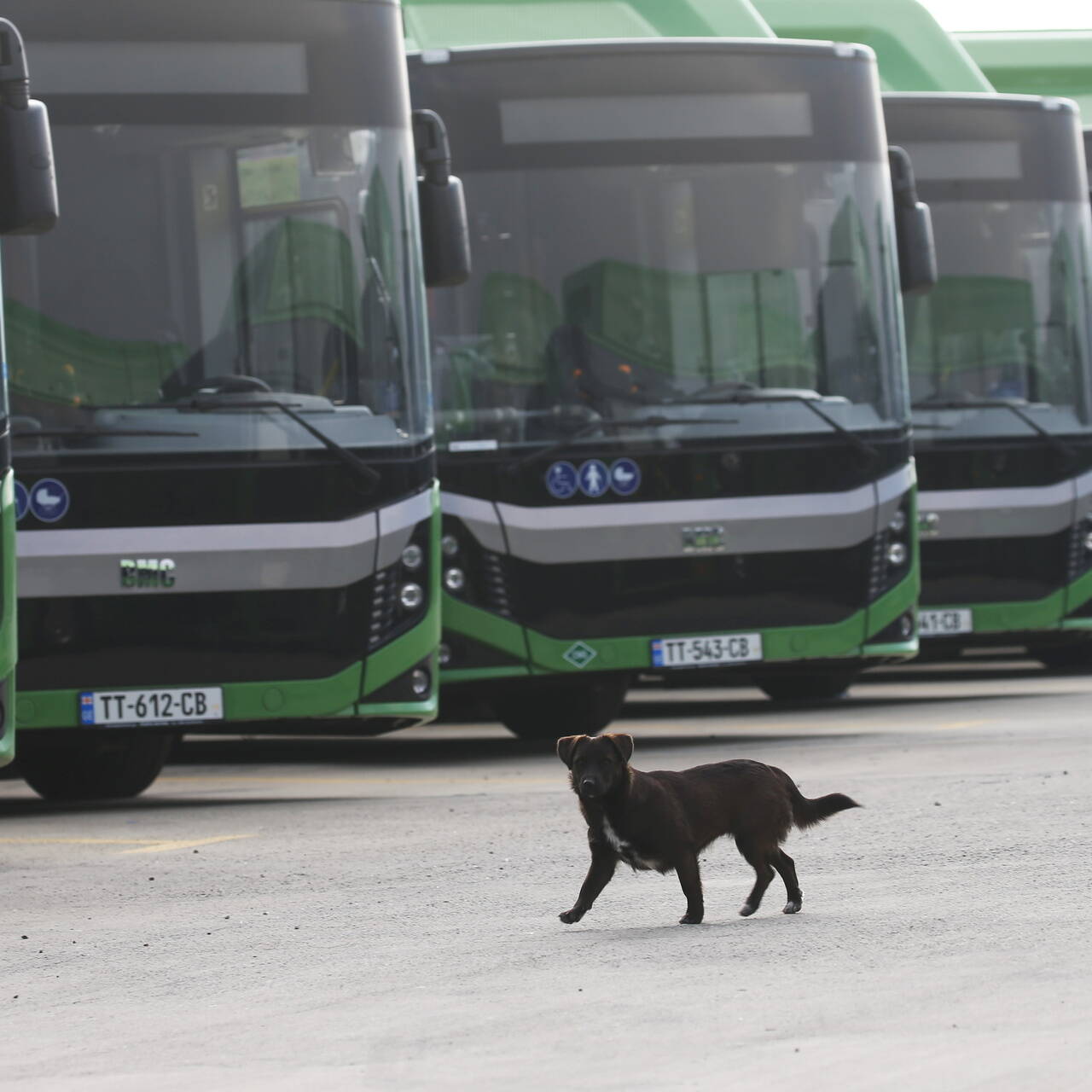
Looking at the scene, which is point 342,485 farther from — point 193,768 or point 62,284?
point 193,768

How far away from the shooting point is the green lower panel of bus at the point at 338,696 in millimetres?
12141

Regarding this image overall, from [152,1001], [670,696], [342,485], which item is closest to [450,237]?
[342,485]

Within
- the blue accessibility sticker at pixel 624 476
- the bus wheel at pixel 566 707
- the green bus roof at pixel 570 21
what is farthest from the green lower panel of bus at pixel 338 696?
the green bus roof at pixel 570 21

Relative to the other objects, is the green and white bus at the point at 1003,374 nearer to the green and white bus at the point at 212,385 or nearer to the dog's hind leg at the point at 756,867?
the green and white bus at the point at 212,385

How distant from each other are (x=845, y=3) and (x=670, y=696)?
5327 mm

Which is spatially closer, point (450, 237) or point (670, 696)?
point (450, 237)

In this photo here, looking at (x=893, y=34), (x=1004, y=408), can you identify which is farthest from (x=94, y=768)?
(x=893, y=34)

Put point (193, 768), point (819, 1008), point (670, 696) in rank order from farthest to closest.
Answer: point (670, 696) → point (193, 768) → point (819, 1008)

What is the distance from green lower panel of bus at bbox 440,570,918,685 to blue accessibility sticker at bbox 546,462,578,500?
0.69m

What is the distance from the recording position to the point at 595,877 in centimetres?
782

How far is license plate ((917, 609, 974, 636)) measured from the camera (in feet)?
61.1

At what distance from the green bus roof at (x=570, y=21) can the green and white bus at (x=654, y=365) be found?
1.61 feet

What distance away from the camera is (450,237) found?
44.0 feet

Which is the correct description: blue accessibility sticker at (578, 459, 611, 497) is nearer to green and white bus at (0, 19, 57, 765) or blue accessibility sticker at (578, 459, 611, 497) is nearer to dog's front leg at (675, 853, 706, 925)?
green and white bus at (0, 19, 57, 765)
